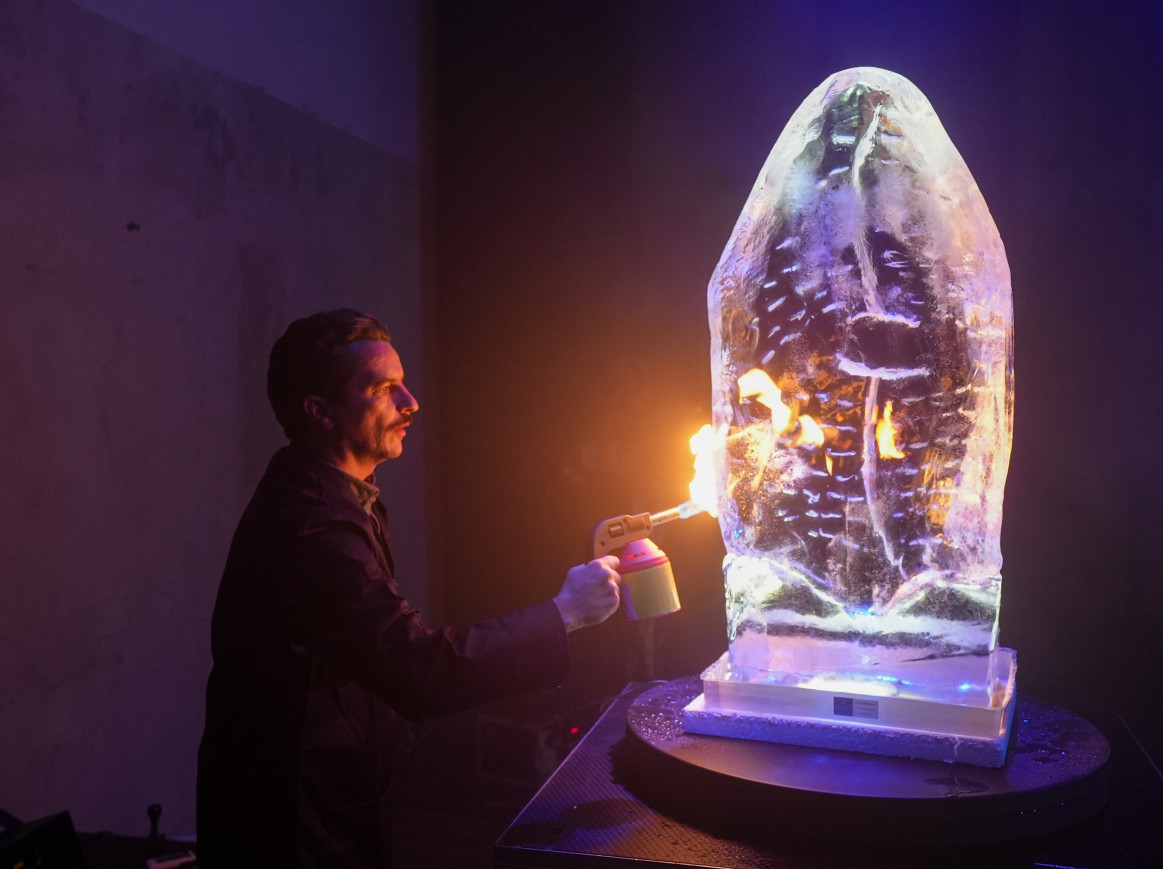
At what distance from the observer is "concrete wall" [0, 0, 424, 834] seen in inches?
78.5

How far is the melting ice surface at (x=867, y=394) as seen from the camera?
1.49 m

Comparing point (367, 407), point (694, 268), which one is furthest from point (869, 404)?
point (694, 268)

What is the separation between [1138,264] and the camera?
2.59 meters

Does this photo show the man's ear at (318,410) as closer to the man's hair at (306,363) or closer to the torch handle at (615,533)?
the man's hair at (306,363)

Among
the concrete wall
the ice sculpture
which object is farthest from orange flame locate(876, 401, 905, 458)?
the concrete wall

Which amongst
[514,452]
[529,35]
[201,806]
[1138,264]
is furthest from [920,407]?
[529,35]

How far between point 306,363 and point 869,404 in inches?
39.4

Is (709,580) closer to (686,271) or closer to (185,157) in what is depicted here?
(686,271)

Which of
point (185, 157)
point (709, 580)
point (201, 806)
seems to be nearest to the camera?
point (201, 806)

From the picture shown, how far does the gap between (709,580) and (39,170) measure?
2.38 meters

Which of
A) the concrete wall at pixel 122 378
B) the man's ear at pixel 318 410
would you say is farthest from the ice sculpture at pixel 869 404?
the concrete wall at pixel 122 378

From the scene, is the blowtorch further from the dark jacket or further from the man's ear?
the man's ear

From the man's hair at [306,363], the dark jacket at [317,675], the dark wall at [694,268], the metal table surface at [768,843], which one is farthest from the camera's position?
the dark wall at [694,268]

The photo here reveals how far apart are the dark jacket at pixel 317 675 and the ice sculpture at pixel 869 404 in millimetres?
487
